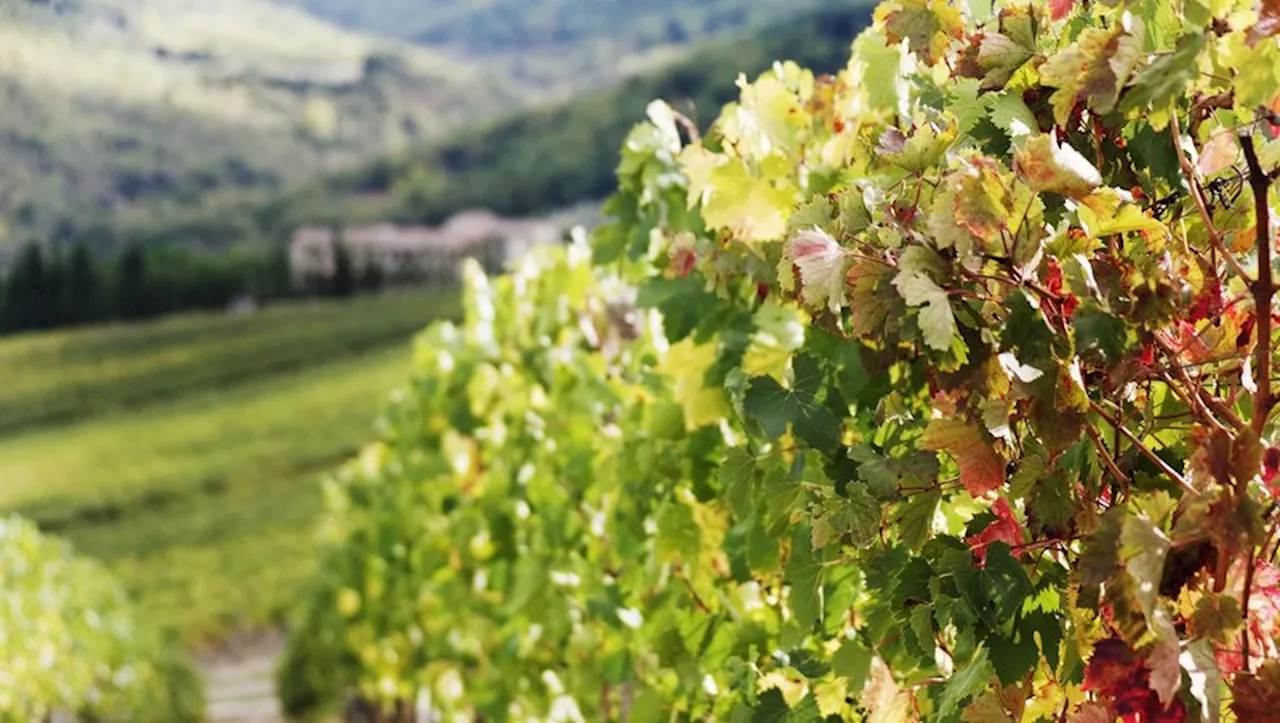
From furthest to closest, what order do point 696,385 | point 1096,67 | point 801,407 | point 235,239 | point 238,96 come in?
1. point 238,96
2. point 235,239
3. point 696,385
4. point 801,407
5. point 1096,67

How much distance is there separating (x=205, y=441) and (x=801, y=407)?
31.4 m

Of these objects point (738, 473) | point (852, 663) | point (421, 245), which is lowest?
point (421, 245)

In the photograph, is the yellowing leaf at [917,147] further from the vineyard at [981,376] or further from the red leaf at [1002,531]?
the red leaf at [1002,531]

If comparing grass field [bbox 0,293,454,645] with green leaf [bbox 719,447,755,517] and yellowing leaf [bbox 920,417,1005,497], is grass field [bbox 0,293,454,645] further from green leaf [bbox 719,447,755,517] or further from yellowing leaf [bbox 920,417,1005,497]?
yellowing leaf [bbox 920,417,1005,497]

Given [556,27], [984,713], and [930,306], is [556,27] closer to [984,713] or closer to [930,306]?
[984,713]

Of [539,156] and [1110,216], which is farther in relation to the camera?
[539,156]

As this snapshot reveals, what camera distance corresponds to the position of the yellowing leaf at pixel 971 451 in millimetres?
1268

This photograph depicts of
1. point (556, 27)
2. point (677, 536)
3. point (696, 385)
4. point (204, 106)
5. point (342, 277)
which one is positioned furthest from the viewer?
point (556, 27)

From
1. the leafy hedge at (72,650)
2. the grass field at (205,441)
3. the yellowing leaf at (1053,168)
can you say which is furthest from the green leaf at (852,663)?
the grass field at (205,441)

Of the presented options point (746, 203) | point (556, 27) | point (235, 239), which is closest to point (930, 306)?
point (746, 203)

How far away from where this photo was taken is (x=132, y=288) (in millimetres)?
40938

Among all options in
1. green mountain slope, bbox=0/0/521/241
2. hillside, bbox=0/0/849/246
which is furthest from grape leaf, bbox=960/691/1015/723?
green mountain slope, bbox=0/0/521/241

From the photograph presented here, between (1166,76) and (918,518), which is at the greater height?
(1166,76)

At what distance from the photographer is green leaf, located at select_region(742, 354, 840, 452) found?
1.64 meters
